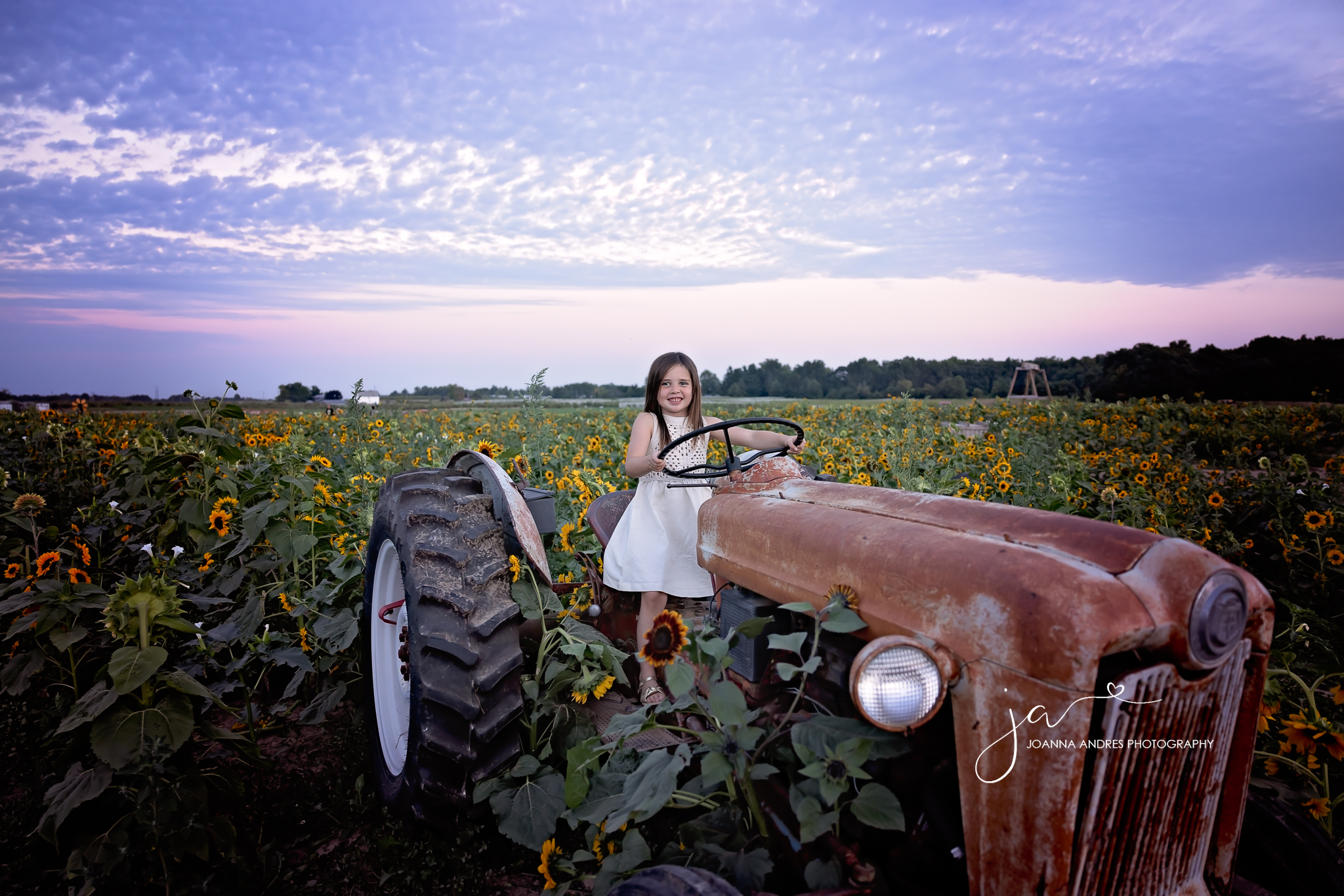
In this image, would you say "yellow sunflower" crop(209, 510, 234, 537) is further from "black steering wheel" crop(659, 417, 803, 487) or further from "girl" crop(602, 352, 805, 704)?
"black steering wheel" crop(659, 417, 803, 487)

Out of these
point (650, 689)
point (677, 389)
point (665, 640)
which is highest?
point (677, 389)

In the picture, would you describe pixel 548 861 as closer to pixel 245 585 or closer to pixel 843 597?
pixel 843 597

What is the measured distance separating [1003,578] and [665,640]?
1.06m

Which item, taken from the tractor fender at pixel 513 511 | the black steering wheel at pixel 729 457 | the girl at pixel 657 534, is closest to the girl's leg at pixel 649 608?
the girl at pixel 657 534

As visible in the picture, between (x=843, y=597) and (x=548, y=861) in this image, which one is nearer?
(x=843, y=597)

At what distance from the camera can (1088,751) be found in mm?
1162

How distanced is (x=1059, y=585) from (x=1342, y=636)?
299 centimetres

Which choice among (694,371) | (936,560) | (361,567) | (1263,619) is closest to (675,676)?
(936,560)

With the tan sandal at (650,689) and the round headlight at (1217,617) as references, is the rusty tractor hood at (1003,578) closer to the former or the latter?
the round headlight at (1217,617)

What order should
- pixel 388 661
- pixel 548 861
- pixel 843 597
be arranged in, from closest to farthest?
pixel 843 597 < pixel 548 861 < pixel 388 661

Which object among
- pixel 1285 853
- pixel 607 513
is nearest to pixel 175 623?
pixel 607 513

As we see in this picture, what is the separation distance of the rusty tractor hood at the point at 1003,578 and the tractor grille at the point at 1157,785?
9cm

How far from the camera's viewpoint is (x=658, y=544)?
2812mm

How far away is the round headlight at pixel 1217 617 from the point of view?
1.15m
